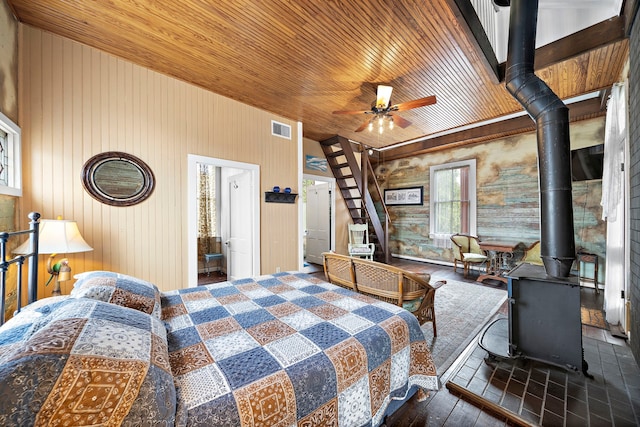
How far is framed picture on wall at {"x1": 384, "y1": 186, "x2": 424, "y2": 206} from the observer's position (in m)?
6.21

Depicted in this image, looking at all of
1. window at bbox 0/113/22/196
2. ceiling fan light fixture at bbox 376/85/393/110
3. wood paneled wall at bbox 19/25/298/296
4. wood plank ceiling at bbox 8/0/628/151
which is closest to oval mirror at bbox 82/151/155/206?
wood paneled wall at bbox 19/25/298/296

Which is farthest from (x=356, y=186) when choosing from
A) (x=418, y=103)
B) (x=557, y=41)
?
(x=557, y=41)

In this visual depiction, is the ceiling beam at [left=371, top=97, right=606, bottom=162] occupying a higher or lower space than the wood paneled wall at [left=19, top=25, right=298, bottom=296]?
higher

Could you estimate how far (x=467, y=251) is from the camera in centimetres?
504

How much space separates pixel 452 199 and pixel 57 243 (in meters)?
6.50

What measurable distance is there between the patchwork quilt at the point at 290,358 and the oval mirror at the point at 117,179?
Answer: 1.57 m

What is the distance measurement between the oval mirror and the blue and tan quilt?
139 centimetres

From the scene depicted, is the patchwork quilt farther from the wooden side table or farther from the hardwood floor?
the wooden side table

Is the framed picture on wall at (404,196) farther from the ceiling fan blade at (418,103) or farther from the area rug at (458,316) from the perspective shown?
the ceiling fan blade at (418,103)

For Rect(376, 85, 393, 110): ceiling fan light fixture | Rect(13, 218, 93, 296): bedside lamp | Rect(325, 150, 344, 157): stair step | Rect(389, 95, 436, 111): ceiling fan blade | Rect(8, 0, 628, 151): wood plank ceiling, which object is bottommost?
Rect(13, 218, 93, 296): bedside lamp

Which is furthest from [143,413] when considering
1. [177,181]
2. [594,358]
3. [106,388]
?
[594,358]

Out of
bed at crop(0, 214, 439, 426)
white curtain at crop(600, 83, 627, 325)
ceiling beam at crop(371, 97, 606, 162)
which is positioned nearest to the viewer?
bed at crop(0, 214, 439, 426)

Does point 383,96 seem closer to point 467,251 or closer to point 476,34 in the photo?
point 476,34

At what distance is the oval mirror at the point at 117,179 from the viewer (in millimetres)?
2514
